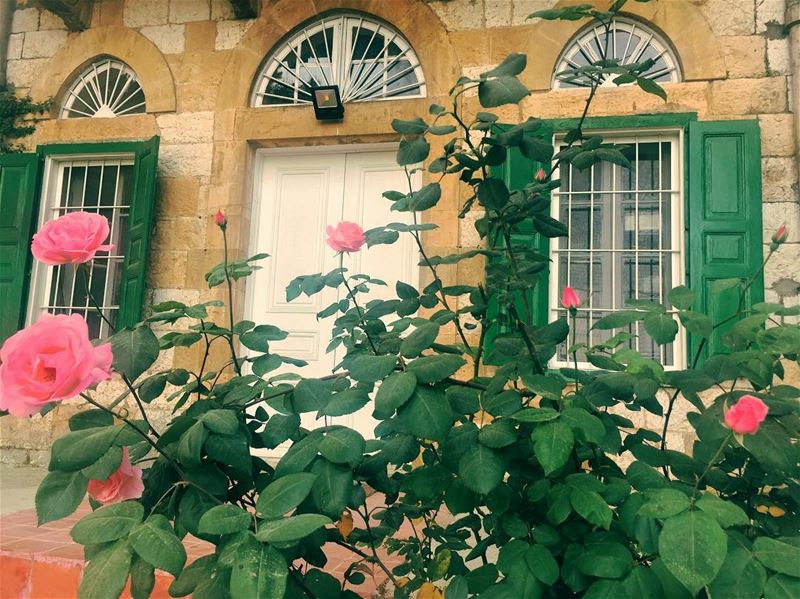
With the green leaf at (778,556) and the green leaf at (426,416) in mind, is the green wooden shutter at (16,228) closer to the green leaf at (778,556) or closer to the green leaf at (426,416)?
the green leaf at (426,416)

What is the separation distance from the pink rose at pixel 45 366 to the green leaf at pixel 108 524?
0.17 metres

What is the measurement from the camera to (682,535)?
0.71 m

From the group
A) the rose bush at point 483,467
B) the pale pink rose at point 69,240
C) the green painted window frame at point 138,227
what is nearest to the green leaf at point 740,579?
the rose bush at point 483,467

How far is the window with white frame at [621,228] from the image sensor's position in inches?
170

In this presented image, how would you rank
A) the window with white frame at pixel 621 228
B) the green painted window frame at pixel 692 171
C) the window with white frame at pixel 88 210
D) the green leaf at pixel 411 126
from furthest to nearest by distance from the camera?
the window with white frame at pixel 88 210, the window with white frame at pixel 621 228, the green painted window frame at pixel 692 171, the green leaf at pixel 411 126

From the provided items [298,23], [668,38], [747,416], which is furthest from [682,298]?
[298,23]

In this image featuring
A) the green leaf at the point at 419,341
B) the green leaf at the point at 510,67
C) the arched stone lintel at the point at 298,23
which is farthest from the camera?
the arched stone lintel at the point at 298,23

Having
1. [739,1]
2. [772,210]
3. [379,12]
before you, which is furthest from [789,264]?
[379,12]

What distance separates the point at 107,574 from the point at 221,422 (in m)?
0.26

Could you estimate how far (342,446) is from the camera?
92cm

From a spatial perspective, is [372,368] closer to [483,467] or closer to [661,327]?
[483,467]

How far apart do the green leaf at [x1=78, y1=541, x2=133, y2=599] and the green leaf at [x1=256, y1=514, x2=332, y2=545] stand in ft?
0.58

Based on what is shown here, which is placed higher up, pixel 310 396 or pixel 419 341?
pixel 419 341

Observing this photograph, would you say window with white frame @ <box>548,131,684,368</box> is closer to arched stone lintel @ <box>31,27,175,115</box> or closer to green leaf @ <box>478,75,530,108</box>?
green leaf @ <box>478,75,530,108</box>
